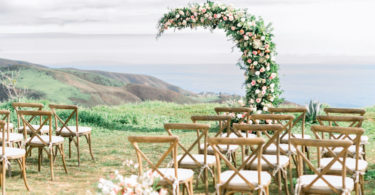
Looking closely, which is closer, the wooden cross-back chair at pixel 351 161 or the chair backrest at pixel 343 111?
the wooden cross-back chair at pixel 351 161

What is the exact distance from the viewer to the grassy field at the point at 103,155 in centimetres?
619

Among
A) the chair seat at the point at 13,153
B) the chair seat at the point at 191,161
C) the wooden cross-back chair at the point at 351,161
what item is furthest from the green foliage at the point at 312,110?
the chair seat at the point at 13,153

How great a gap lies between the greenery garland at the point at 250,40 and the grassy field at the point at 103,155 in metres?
1.66

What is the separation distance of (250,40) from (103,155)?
3.85 meters

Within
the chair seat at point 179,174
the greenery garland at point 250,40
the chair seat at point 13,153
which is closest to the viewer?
the chair seat at point 179,174

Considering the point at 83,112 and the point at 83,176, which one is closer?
the point at 83,176

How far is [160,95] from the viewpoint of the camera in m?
18.5

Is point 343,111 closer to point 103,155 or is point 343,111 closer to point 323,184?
point 323,184

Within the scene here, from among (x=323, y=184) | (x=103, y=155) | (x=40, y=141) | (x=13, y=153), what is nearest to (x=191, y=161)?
(x=323, y=184)

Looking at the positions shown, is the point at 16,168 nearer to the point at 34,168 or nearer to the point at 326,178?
the point at 34,168

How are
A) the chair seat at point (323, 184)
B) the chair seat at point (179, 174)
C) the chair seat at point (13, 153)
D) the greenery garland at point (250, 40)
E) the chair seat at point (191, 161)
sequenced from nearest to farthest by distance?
the chair seat at point (323, 184) → the chair seat at point (179, 174) → the chair seat at point (191, 161) → the chair seat at point (13, 153) → the greenery garland at point (250, 40)

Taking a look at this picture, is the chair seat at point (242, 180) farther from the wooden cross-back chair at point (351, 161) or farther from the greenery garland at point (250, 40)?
the greenery garland at point (250, 40)

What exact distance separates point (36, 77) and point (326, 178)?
19.0m

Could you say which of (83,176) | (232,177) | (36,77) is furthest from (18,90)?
(232,177)
